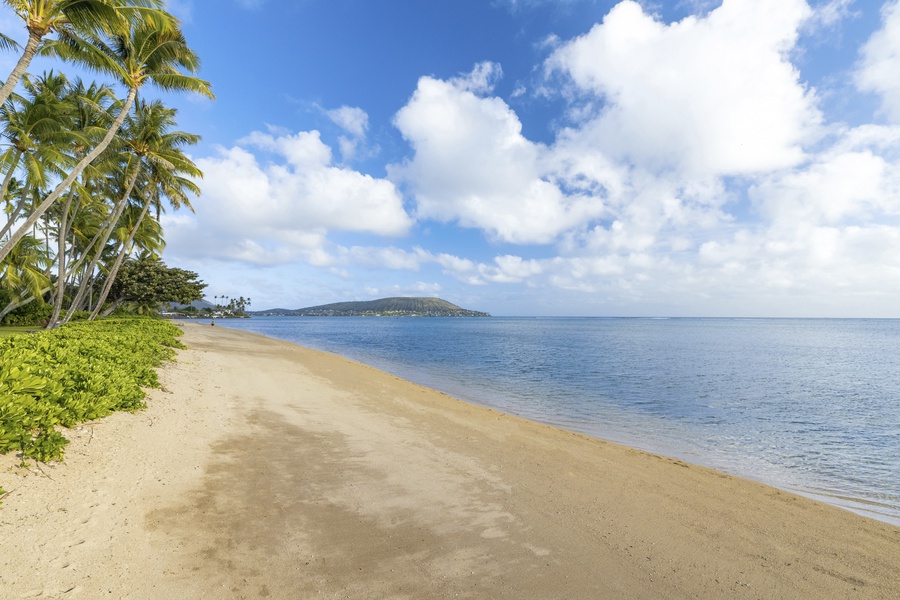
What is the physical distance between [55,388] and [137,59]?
15878mm

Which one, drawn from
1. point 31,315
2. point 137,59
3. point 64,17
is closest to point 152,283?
point 31,315

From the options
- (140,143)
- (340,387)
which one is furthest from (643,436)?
(140,143)

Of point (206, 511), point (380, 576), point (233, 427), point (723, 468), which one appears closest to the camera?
point (380, 576)

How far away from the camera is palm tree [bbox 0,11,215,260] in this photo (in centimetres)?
1327

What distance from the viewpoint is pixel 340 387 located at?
580 inches

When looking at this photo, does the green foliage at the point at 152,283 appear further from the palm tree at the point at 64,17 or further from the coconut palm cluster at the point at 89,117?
the palm tree at the point at 64,17

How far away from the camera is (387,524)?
493 cm

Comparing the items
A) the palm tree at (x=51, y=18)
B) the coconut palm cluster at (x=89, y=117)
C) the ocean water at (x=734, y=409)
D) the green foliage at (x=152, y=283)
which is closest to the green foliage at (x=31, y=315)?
the coconut palm cluster at (x=89, y=117)

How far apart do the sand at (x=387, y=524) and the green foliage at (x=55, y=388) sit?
26cm

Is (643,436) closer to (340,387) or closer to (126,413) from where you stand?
(340,387)

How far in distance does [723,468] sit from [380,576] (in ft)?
32.0

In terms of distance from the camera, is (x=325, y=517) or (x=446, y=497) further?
(x=446, y=497)

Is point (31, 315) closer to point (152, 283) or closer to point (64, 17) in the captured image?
point (152, 283)

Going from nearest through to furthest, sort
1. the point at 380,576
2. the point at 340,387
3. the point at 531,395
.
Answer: the point at 380,576 → the point at 340,387 → the point at 531,395
